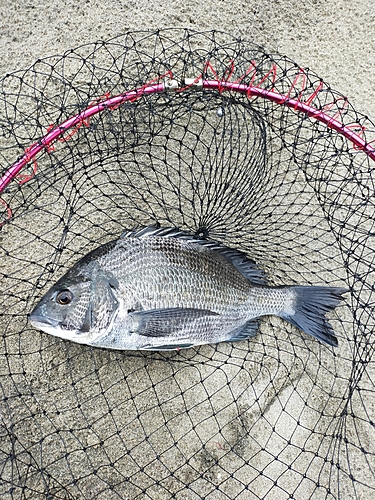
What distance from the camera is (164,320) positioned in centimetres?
197

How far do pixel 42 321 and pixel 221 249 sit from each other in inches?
32.1

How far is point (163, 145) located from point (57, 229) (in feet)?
2.01

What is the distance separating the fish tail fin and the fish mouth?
0.98 m

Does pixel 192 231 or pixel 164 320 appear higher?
pixel 192 231

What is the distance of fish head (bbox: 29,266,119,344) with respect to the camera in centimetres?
189

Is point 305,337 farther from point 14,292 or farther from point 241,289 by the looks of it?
point 14,292

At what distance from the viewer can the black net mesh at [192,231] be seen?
215 cm

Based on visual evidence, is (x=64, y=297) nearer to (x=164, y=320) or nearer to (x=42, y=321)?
(x=42, y=321)

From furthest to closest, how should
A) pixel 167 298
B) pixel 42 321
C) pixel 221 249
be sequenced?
pixel 221 249
pixel 167 298
pixel 42 321

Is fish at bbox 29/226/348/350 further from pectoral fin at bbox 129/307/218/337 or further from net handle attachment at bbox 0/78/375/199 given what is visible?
net handle attachment at bbox 0/78/375/199

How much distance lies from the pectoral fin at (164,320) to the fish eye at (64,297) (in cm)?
25

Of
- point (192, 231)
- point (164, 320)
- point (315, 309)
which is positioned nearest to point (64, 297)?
point (164, 320)

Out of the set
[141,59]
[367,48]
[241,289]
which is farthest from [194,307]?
[367,48]

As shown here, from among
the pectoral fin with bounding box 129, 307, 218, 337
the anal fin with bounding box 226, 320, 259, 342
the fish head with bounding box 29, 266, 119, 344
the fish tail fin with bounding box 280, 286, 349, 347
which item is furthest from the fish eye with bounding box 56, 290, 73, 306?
the fish tail fin with bounding box 280, 286, 349, 347
